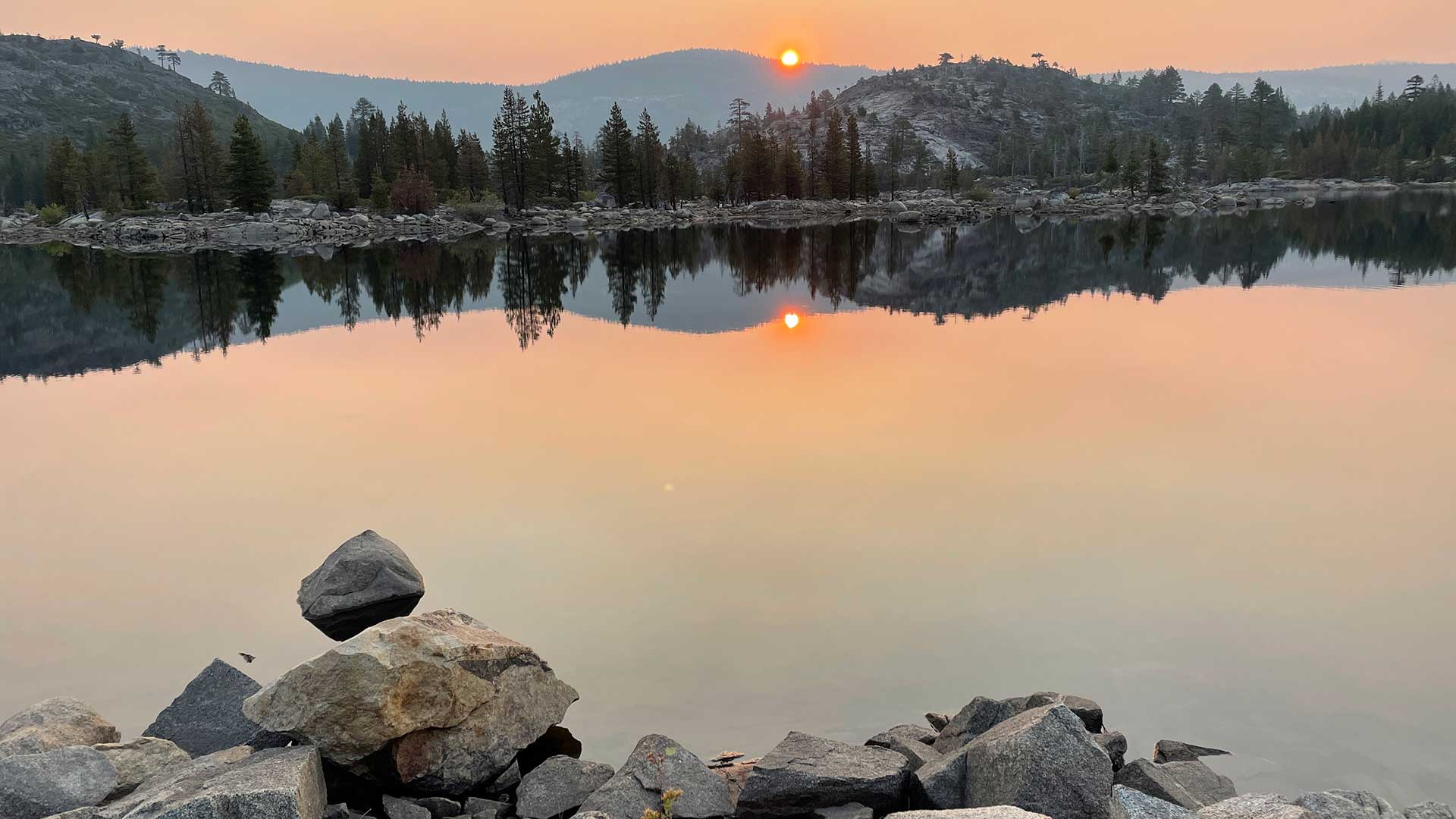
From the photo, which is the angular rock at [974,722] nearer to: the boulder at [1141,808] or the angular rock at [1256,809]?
the boulder at [1141,808]

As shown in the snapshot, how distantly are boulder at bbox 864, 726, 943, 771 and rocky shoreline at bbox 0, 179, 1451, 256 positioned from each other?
70333 mm

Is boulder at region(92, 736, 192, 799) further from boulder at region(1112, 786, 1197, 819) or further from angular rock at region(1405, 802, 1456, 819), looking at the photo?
angular rock at region(1405, 802, 1456, 819)

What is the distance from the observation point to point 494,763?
25.6 feet

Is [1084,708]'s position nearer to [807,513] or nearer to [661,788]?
[661,788]

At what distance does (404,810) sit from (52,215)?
5018 inches

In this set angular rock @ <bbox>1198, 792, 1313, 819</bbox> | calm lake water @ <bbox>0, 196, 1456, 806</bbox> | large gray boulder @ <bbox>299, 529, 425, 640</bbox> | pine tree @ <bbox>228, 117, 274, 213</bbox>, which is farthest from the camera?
pine tree @ <bbox>228, 117, 274, 213</bbox>

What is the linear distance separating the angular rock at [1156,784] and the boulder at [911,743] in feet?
4.50

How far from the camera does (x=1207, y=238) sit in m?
68.1

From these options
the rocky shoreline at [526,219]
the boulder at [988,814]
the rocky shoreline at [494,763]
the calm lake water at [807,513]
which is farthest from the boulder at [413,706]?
the rocky shoreline at [526,219]

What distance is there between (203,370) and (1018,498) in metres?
23.0

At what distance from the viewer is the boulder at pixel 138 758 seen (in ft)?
23.4

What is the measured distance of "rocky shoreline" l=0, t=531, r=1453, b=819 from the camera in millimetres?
6359

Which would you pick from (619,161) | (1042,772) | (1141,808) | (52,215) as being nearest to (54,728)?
(1042,772)

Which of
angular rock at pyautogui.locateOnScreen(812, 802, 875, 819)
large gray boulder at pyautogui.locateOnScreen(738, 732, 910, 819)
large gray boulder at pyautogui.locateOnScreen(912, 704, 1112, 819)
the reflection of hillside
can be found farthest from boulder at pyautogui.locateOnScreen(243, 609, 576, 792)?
the reflection of hillside
